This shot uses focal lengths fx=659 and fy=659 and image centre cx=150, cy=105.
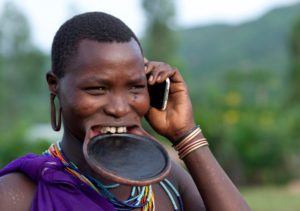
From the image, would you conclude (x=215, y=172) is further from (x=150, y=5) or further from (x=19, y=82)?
Answer: (x=19, y=82)

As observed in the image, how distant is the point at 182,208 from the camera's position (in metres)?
2.62

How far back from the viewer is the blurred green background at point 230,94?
18372 mm

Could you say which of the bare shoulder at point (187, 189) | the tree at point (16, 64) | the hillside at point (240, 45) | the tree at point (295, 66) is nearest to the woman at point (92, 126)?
the bare shoulder at point (187, 189)

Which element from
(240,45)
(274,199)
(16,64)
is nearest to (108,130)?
(274,199)

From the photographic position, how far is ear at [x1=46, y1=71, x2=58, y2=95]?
2385 mm

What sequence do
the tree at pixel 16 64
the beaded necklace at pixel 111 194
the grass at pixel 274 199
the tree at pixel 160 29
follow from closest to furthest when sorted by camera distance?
the beaded necklace at pixel 111 194
the grass at pixel 274 199
the tree at pixel 160 29
the tree at pixel 16 64

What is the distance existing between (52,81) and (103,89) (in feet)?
0.82

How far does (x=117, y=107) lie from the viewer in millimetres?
2227

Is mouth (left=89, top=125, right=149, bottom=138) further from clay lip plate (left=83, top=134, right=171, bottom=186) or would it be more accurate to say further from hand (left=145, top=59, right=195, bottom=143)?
hand (left=145, top=59, right=195, bottom=143)

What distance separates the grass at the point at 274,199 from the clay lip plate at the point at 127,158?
10.7 metres

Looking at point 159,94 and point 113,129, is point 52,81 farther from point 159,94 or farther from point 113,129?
point 159,94

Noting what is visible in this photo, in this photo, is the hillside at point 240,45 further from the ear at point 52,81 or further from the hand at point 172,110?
the ear at point 52,81

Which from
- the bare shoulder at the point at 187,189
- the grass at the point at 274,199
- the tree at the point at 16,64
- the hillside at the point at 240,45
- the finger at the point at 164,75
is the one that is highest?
the finger at the point at 164,75

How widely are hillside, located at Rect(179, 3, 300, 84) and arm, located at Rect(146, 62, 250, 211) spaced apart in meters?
73.5
